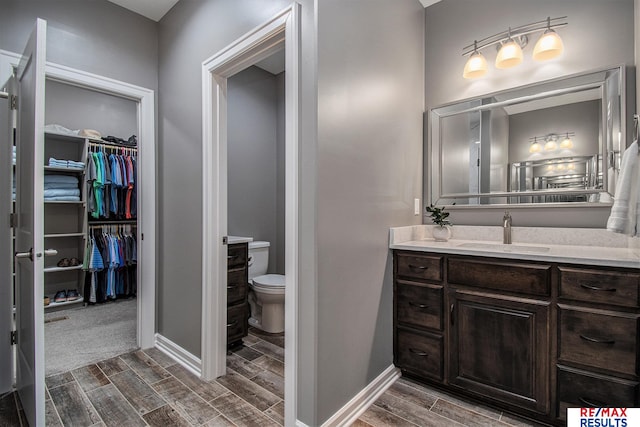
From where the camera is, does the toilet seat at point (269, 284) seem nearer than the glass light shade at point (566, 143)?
No

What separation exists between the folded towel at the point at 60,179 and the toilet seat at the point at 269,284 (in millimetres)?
2760

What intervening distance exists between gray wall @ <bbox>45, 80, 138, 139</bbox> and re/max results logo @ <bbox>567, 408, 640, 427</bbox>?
14.5ft

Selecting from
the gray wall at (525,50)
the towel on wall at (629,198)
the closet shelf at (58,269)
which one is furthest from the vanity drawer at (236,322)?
the closet shelf at (58,269)

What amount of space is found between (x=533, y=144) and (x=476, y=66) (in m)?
0.68

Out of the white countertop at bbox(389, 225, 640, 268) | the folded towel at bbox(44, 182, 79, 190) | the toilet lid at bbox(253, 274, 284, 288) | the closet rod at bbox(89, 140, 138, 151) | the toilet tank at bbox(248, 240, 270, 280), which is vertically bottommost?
the toilet lid at bbox(253, 274, 284, 288)

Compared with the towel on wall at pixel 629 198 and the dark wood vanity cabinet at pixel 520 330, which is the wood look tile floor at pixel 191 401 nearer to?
the dark wood vanity cabinet at pixel 520 330

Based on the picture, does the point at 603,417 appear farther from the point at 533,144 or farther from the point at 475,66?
the point at 475,66

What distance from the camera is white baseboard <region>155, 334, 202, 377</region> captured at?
208 cm

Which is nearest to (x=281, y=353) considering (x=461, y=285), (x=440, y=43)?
(x=461, y=285)

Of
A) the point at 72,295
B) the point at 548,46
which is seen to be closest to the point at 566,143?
the point at 548,46

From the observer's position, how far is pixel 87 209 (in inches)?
146

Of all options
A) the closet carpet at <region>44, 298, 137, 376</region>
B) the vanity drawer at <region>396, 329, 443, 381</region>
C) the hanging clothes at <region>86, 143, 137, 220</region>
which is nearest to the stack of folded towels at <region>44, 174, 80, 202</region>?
the hanging clothes at <region>86, 143, 137, 220</region>

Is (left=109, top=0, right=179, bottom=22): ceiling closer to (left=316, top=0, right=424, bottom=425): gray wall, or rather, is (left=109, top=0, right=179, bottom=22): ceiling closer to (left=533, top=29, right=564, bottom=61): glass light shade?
(left=316, top=0, right=424, bottom=425): gray wall

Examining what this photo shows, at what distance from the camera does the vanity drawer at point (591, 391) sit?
4.39ft
